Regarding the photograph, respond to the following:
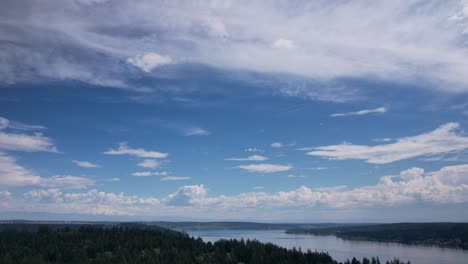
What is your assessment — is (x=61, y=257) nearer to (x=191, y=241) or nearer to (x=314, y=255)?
(x=191, y=241)

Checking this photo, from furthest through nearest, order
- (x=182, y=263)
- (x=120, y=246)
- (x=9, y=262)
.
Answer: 1. (x=120, y=246)
2. (x=182, y=263)
3. (x=9, y=262)

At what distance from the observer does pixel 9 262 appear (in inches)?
3735

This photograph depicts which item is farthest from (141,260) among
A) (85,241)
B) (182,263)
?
(85,241)

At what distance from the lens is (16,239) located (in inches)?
5561

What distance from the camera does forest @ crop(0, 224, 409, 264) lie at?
11000cm

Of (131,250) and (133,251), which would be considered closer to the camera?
(133,251)

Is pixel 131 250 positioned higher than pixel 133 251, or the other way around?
pixel 133 251

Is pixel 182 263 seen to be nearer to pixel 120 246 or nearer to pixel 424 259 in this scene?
pixel 120 246

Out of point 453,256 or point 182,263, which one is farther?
point 453,256

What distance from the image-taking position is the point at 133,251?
122688mm

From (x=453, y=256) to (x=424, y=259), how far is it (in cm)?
1889

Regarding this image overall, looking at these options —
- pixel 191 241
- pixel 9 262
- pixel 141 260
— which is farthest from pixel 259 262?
pixel 9 262

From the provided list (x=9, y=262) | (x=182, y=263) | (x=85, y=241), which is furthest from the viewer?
(x=85, y=241)

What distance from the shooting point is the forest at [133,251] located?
110m
